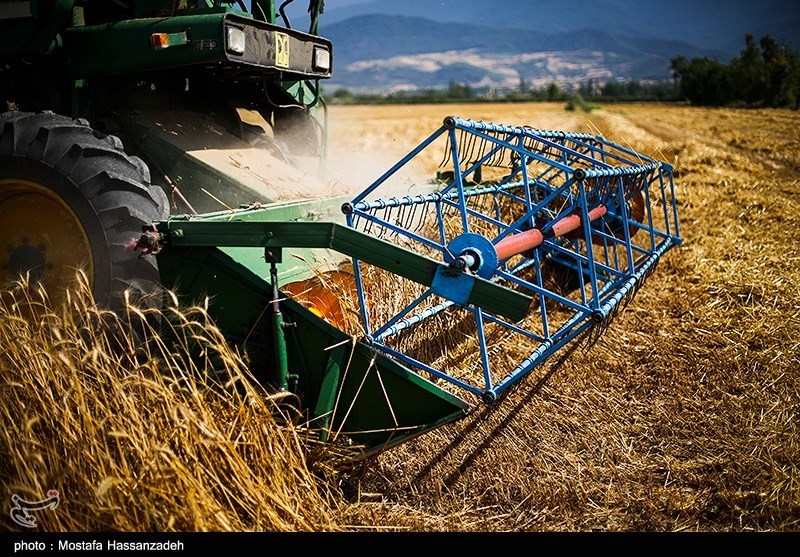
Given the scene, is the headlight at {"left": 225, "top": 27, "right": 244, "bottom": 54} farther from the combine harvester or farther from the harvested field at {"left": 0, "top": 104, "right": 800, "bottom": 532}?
the harvested field at {"left": 0, "top": 104, "right": 800, "bottom": 532}

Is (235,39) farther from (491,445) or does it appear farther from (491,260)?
(491,445)

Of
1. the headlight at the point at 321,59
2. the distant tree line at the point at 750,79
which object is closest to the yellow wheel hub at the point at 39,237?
the headlight at the point at 321,59

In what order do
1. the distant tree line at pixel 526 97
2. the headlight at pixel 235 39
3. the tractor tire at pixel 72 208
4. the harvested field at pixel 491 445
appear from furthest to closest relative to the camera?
the distant tree line at pixel 526 97 < the headlight at pixel 235 39 < the tractor tire at pixel 72 208 < the harvested field at pixel 491 445

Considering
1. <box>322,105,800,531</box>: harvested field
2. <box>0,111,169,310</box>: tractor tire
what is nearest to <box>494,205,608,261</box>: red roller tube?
<box>322,105,800,531</box>: harvested field

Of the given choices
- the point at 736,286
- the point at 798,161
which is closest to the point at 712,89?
the point at 798,161

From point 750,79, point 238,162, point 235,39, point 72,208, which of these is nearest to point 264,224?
point 72,208

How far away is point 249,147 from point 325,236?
97.6 inches

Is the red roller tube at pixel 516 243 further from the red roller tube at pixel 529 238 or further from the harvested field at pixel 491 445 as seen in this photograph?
the harvested field at pixel 491 445

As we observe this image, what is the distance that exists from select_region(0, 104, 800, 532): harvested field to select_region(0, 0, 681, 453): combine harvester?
0.73 feet

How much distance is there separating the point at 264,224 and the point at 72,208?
105 centimetres

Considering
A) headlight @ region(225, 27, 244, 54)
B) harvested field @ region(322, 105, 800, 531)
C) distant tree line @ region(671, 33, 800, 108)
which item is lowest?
harvested field @ region(322, 105, 800, 531)

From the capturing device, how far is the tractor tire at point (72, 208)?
2814 millimetres

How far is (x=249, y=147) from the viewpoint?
4570mm

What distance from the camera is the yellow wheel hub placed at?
2.97 metres
